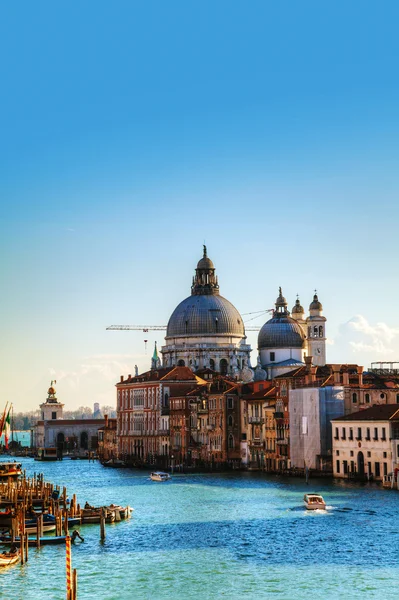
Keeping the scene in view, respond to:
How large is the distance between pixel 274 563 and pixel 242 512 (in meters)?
14.6

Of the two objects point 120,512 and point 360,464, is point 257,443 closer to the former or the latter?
point 360,464

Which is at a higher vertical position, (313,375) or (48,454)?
(313,375)

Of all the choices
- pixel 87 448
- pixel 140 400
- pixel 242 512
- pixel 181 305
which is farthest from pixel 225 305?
pixel 242 512

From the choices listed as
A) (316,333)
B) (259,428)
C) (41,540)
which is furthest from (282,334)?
(41,540)

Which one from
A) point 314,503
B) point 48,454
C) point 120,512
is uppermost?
point 48,454

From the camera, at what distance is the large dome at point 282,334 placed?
12656 centimetres

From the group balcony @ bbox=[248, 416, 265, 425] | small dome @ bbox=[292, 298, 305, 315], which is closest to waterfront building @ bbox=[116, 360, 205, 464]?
balcony @ bbox=[248, 416, 265, 425]

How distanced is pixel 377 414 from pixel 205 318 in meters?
59.5

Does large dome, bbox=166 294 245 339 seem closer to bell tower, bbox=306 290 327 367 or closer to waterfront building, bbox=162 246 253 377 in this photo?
waterfront building, bbox=162 246 253 377

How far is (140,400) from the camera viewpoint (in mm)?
115938

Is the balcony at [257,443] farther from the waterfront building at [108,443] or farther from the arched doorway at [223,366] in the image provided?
the arched doorway at [223,366]

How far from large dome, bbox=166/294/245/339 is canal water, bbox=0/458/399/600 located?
213 feet

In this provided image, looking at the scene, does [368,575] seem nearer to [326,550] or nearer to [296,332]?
[326,550]

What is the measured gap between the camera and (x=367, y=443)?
2653 inches
